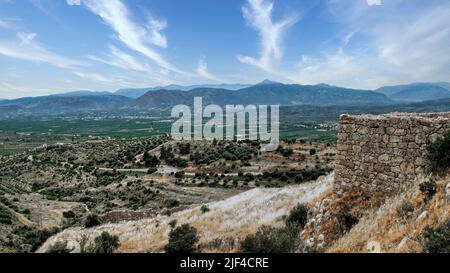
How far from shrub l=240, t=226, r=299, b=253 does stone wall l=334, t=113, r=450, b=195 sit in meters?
2.01

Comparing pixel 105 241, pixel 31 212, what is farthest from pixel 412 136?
pixel 31 212

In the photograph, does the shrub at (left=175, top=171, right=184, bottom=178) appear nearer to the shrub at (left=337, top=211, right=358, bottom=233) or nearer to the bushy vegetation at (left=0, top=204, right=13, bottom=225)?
the bushy vegetation at (left=0, top=204, right=13, bottom=225)

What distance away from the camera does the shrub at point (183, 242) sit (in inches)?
513

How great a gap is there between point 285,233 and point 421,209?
14.2ft

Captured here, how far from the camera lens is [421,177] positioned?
9172mm

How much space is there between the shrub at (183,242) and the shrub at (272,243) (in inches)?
94.6

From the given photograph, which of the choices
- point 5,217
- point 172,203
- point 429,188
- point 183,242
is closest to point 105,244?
point 183,242

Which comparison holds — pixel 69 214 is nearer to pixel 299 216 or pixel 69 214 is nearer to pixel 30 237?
pixel 30 237

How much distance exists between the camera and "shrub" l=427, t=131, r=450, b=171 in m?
8.66

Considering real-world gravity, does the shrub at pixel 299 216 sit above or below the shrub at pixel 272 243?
above

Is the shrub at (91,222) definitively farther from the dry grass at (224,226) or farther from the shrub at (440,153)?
the shrub at (440,153)

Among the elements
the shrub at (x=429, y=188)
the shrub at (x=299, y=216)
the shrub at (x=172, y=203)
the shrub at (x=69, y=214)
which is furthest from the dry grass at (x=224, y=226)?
the shrub at (x=172, y=203)
